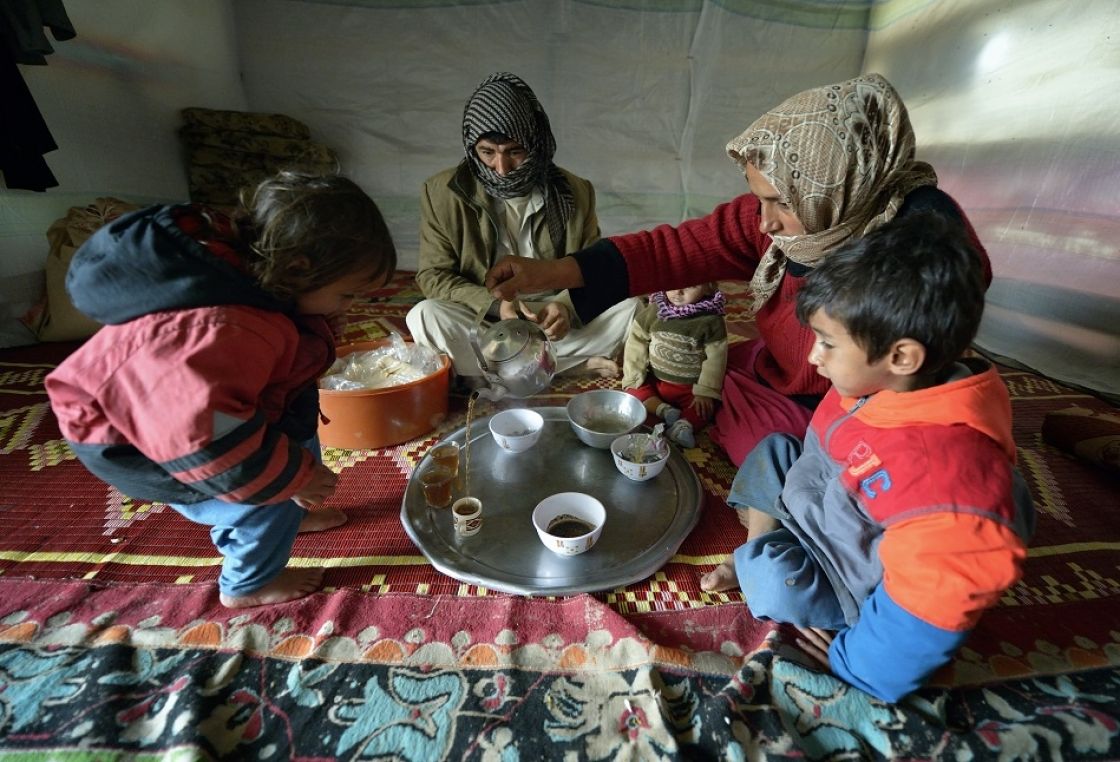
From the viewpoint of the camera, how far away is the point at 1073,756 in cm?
70

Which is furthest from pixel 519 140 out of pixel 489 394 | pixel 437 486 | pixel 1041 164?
pixel 1041 164

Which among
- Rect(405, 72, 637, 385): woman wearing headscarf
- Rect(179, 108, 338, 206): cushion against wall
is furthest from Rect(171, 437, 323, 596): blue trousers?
Rect(179, 108, 338, 206): cushion against wall

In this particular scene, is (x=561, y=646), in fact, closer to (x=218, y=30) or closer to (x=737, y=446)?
(x=737, y=446)

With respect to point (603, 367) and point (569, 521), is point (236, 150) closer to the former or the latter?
point (603, 367)

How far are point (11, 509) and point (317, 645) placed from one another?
2.82 ft

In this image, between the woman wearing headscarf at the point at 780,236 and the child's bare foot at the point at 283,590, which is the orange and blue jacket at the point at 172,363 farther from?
the woman wearing headscarf at the point at 780,236

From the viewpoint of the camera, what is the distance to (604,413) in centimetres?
138

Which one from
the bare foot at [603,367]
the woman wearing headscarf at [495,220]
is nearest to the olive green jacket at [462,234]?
the woman wearing headscarf at [495,220]

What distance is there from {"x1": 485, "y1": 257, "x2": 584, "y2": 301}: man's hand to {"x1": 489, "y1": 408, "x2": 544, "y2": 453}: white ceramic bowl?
12.3 inches

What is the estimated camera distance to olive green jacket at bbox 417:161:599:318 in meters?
1.63

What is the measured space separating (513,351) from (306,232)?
55cm

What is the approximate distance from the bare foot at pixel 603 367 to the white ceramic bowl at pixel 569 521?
811 millimetres

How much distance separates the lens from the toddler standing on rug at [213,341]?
0.68 m

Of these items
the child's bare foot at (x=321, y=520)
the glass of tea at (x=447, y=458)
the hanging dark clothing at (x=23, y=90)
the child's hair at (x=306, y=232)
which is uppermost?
the hanging dark clothing at (x=23, y=90)
